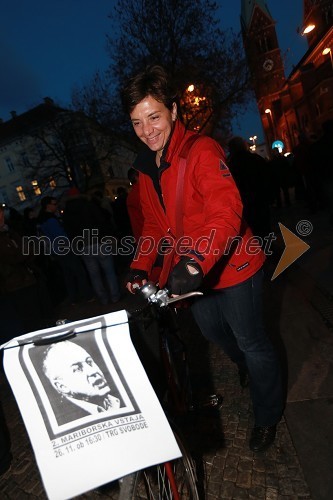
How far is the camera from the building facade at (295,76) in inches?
850

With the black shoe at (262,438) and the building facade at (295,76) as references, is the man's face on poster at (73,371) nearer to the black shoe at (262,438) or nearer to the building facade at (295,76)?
the black shoe at (262,438)

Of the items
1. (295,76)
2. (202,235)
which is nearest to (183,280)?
(202,235)

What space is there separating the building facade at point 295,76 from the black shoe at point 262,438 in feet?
48.8

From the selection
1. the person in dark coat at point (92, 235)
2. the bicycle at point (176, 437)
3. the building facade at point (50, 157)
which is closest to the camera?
the bicycle at point (176, 437)

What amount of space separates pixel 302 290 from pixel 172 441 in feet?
13.3

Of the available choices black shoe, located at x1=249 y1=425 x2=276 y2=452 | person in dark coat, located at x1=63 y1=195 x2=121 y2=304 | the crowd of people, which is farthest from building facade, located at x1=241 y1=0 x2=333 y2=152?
black shoe, located at x1=249 y1=425 x2=276 y2=452

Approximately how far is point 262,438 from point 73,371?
168 cm

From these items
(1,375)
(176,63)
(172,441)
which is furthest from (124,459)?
(176,63)

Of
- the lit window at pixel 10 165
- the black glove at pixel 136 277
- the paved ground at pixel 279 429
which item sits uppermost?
the lit window at pixel 10 165

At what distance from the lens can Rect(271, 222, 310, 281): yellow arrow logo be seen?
598 cm

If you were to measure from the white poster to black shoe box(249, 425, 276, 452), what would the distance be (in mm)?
1361

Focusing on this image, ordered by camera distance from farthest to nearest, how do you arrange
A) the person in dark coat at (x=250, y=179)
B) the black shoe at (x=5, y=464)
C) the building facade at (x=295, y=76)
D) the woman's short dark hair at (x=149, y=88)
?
the building facade at (x=295, y=76) → the person in dark coat at (x=250, y=179) → the black shoe at (x=5, y=464) → the woman's short dark hair at (x=149, y=88)

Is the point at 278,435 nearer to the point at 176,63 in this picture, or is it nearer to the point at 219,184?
the point at 219,184

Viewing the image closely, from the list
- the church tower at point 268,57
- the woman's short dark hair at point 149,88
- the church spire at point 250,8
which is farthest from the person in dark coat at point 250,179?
the church spire at point 250,8
